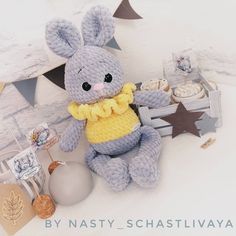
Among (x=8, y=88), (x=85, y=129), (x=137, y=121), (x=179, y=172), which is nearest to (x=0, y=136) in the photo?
(x=8, y=88)

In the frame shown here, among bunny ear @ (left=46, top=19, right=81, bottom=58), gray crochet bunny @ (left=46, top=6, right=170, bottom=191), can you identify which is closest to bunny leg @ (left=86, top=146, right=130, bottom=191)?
gray crochet bunny @ (left=46, top=6, right=170, bottom=191)

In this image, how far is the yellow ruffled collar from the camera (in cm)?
88

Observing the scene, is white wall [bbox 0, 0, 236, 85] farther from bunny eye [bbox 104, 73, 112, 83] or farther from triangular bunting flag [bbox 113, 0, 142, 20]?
bunny eye [bbox 104, 73, 112, 83]

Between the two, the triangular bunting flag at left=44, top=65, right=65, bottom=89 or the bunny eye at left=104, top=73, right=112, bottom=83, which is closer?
the bunny eye at left=104, top=73, right=112, bottom=83

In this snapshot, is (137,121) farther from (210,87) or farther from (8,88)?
(8,88)

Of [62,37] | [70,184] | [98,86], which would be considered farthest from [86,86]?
[70,184]

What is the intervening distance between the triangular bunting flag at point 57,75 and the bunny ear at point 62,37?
0.13m

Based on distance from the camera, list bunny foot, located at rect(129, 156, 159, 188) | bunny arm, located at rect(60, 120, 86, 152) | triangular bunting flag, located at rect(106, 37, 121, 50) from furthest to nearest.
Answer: triangular bunting flag, located at rect(106, 37, 121, 50) < bunny arm, located at rect(60, 120, 86, 152) < bunny foot, located at rect(129, 156, 159, 188)

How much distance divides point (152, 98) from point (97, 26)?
23cm

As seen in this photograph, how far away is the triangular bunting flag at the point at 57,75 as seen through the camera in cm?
101

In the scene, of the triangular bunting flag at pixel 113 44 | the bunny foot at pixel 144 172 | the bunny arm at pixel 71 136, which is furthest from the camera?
the triangular bunting flag at pixel 113 44

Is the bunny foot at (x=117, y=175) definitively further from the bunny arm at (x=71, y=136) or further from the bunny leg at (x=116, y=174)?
the bunny arm at (x=71, y=136)

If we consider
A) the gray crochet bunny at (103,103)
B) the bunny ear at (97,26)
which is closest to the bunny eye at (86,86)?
the gray crochet bunny at (103,103)

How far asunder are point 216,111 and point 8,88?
0.58 m
